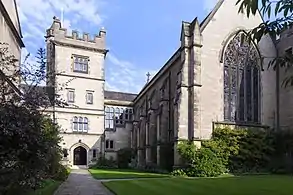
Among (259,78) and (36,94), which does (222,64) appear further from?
(36,94)

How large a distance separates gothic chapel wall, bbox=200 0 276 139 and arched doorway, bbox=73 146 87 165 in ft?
70.4

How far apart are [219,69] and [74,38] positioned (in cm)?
2344

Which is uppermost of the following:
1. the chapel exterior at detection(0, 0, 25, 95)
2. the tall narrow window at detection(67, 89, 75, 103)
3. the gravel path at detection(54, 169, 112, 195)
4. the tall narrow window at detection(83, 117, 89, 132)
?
the chapel exterior at detection(0, 0, 25, 95)

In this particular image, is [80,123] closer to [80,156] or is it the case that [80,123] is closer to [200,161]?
[80,156]

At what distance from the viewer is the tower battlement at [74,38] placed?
4434 cm

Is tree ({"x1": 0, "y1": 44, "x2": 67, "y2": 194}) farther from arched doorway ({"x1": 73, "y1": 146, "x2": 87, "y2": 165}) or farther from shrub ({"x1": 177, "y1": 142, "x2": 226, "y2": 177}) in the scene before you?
arched doorway ({"x1": 73, "y1": 146, "x2": 87, "y2": 165})

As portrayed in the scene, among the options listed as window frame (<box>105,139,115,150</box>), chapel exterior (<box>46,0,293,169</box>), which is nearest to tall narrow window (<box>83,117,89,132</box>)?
window frame (<box>105,139,115,150</box>)

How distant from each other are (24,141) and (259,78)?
25594mm

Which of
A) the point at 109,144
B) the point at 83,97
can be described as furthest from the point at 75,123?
the point at 109,144

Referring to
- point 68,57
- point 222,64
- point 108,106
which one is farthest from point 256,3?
point 108,106

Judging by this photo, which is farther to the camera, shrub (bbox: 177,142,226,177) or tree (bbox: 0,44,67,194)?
shrub (bbox: 177,142,226,177)

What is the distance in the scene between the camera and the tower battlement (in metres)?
44.3

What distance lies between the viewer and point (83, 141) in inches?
1714

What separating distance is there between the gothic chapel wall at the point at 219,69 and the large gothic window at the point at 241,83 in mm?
435
